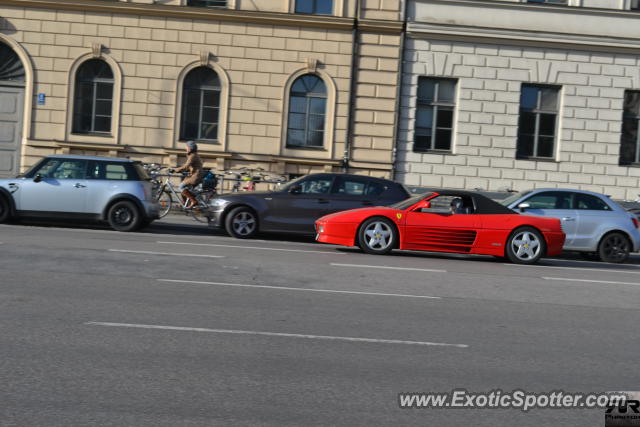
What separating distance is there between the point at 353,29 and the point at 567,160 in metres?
7.42

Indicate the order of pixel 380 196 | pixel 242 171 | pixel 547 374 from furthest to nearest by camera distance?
pixel 242 171, pixel 380 196, pixel 547 374

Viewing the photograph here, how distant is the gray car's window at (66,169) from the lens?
16438 millimetres

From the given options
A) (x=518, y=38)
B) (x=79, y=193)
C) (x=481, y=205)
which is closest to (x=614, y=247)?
(x=481, y=205)

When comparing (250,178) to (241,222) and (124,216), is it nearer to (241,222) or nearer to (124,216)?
(241,222)

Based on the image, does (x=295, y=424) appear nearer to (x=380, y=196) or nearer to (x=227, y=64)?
(x=380, y=196)

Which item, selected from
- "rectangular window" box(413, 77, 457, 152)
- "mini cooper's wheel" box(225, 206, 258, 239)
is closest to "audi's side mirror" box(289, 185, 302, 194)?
"mini cooper's wheel" box(225, 206, 258, 239)

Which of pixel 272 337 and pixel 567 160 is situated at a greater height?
pixel 567 160

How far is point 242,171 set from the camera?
2397 centimetres

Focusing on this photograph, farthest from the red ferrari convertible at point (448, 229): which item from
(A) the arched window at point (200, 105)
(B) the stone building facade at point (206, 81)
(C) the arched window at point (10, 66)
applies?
(C) the arched window at point (10, 66)

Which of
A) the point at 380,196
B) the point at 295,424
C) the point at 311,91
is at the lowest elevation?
the point at 295,424

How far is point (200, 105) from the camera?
2458 centimetres

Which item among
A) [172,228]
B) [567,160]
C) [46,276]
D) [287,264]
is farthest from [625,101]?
[46,276]

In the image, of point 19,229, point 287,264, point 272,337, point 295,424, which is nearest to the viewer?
point 295,424

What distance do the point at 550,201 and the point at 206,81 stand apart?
11.9m
